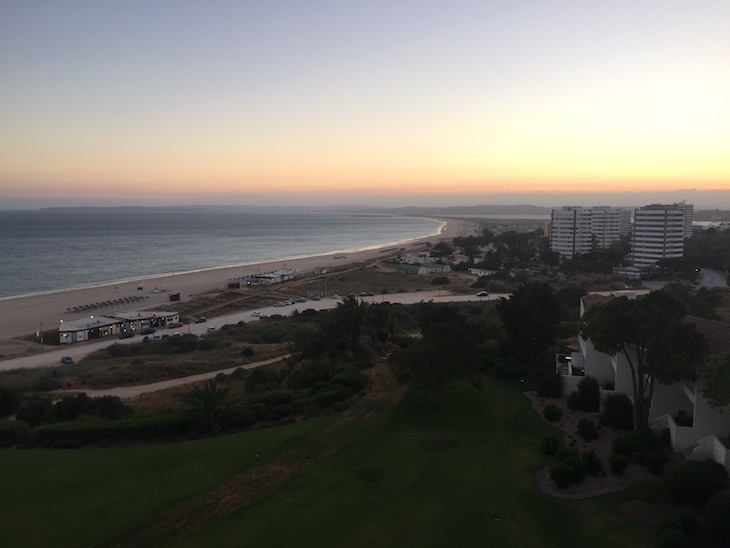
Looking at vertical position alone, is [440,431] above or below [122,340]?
above

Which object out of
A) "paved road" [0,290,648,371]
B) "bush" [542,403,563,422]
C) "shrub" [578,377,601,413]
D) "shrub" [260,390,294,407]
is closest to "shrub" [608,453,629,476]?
"bush" [542,403,563,422]

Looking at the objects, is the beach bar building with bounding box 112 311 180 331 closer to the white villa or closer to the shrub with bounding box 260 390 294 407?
the shrub with bounding box 260 390 294 407

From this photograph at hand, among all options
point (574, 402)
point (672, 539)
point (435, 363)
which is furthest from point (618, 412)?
point (672, 539)

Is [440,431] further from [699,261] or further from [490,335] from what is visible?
[699,261]

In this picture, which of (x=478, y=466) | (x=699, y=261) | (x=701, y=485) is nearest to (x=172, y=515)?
(x=478, y=466)

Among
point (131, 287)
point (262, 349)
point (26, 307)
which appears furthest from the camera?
point (131, 287)

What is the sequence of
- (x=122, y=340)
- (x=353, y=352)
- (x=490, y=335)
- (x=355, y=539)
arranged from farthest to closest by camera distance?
(x=122, y=340) → (x=490, y=335) → (x=353, y=352) → (x=355, y=539)

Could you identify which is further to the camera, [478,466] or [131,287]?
[131,287]
